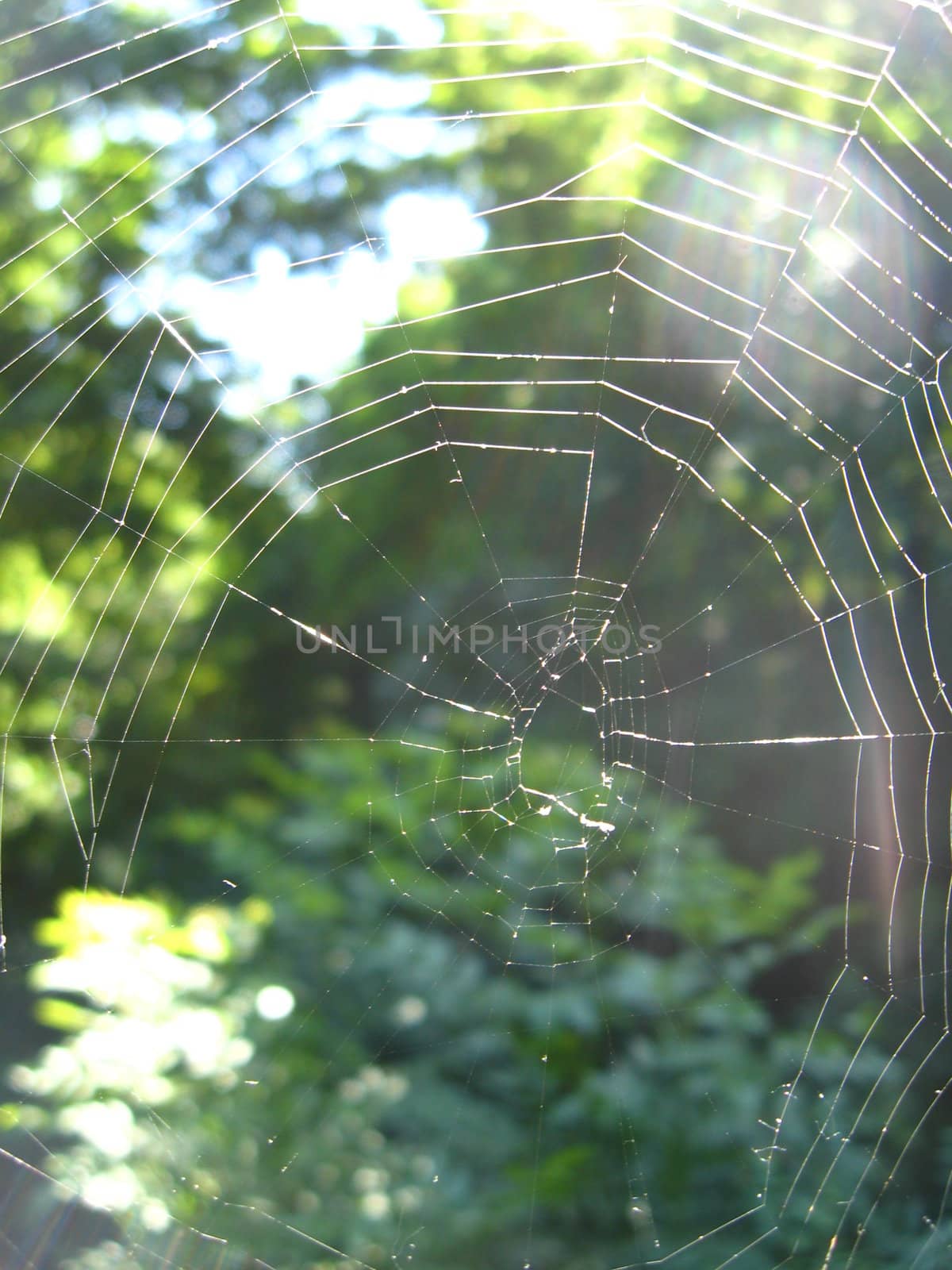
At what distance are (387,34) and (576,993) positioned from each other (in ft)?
A: 12.5

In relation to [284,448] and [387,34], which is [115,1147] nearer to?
[284,448]

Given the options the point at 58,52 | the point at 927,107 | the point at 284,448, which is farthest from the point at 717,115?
the point at 58,52

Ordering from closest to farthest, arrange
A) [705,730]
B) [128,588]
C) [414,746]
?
1. [414,746]
2. [705,730]
3. [128,588]

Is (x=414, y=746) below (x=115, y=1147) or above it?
above

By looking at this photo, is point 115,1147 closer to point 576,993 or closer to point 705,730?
point 576,993

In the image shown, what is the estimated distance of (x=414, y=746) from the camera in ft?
12.7

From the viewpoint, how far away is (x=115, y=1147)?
2459 mm

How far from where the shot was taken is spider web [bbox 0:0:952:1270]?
3.41 meters

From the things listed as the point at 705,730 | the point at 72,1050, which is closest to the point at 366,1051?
the point at 72,1050

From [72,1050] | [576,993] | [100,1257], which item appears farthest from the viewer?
[576,993]

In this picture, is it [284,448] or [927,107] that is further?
[284,448]

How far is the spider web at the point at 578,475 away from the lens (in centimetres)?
341

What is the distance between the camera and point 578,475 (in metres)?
4.46

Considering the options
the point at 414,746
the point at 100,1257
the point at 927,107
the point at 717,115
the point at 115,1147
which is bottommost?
the point at 100,1257
